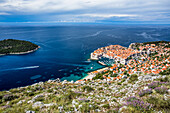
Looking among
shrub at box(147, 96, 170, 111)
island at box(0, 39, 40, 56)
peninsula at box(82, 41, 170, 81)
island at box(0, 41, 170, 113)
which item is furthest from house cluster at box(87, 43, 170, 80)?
island at box(0, 39, 40, 56)

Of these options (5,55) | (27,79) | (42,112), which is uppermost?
(42,112)

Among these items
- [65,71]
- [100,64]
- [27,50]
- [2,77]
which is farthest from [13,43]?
[100,64]

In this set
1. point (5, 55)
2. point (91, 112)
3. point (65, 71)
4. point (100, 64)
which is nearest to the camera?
point (91, 112)

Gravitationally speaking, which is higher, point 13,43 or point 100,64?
point 13,43

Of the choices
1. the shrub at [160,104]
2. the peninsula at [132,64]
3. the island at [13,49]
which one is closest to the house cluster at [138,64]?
the peninsula at [132,64]

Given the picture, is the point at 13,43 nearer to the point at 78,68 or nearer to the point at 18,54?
the point at 18,54

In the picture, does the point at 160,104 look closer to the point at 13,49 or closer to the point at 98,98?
the point at 98,98

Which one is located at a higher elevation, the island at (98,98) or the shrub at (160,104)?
the shrub at (160,104)

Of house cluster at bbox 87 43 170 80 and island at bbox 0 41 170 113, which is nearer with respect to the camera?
island at bbox 0 41 170 113

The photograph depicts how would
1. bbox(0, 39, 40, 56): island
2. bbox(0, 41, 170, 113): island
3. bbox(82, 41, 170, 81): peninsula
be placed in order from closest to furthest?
bbox(0, 41, 170, 113): island → bbox(82, 41, 170, 81): peninsula → bbox(0, 39, 40, 56): island

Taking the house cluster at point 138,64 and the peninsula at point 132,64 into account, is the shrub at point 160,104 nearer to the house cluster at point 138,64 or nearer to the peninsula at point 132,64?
the peninsula at point 132,64

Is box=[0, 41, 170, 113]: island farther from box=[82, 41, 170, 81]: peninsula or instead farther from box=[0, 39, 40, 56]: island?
box=[0, 39, 40, 56]: island
